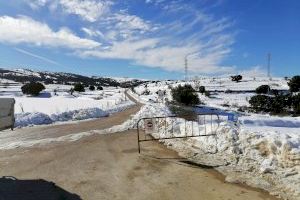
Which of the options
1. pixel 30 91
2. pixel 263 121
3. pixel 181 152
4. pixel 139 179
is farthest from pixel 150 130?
pixel 30 91

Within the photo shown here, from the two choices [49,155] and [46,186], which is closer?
[46,186]

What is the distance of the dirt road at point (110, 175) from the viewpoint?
10312mm

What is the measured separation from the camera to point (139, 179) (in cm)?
1184

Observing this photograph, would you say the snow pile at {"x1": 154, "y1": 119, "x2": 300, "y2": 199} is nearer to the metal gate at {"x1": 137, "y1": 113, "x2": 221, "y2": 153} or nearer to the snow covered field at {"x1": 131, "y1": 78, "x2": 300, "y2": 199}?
the snow covered field at {"x1": 131, "y1": 78, "x2": 300, "y2": 199}

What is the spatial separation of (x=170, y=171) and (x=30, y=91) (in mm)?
72673

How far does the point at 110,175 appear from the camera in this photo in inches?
484

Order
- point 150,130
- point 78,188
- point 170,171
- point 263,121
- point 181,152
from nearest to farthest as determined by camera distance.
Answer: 1. point 78,188
2. point 170,171
3. point 181,152
4. point 150,130
5. point 263,121

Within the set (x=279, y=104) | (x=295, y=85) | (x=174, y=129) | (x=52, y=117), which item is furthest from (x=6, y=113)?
(x=295, y=85)

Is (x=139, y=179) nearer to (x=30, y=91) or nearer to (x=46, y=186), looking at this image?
(x=46, y=186)

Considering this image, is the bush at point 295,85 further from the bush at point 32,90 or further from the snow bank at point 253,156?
the snow bank at point 253,156

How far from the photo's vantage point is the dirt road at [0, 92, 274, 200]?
1031 cm

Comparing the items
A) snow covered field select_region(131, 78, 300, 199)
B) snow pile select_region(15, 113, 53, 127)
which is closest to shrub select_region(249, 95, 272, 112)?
snow pile select_region(15, 113, 53, 127)

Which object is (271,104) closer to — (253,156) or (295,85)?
(295,85)

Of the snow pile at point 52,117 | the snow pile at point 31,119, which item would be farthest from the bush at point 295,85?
the snow pile at point 31,119
